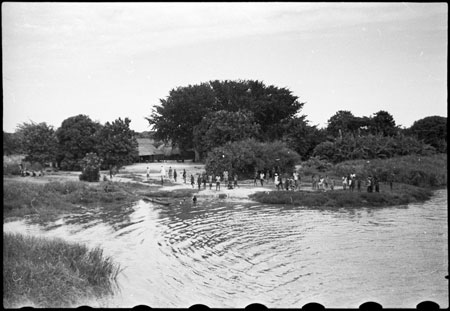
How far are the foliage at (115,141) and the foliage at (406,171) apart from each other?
16.5 metres

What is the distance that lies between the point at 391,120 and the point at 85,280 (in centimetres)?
4508

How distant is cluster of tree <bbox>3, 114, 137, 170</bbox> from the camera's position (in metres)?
34.0

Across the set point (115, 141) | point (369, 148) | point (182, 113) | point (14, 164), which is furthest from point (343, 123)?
point (14, 164)

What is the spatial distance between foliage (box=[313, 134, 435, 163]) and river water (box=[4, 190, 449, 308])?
16419 millimetres

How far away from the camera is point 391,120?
50031 millimetres

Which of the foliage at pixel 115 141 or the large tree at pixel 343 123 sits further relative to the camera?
the large tree at pixel 343 123

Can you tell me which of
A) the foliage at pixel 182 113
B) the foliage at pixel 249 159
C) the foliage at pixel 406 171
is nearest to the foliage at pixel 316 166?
the foliage at pixel 249 159

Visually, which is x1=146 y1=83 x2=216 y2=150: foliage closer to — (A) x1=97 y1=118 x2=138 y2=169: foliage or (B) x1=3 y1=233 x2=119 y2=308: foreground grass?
(A) x1=97 y1=118 x2=138 y2=169: foliage

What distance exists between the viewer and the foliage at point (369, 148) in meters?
41.1

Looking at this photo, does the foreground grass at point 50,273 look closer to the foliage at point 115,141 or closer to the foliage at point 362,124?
the foliage at point 115,141

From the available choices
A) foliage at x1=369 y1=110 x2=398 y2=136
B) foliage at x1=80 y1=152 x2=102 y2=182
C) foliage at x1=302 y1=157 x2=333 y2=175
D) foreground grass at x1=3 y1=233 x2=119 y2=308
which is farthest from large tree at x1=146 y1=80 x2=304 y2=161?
foreground grass at x1=3 y1=233 x2=119 y2=308

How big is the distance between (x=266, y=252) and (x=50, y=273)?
799cm

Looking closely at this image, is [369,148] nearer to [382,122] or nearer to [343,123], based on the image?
[343,123]

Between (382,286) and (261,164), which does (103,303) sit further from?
(261,164)
